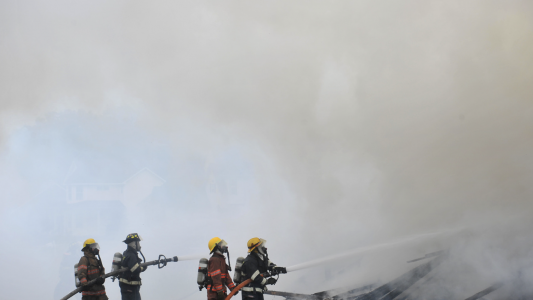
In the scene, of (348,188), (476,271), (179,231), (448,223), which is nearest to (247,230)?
(179,231)

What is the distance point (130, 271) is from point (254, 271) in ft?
7.92

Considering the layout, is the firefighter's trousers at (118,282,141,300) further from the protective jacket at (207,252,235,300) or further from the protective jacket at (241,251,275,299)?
the protective jacket at (241,251,275,299)

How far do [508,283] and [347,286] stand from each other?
2.84 meters

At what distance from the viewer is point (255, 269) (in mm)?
5004

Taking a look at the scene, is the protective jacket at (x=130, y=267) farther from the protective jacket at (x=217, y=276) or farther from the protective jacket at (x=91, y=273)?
the protective jacket at (x=217, y=276)

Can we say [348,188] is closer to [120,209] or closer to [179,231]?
[179,231]

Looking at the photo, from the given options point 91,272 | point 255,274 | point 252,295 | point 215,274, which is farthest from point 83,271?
point 255,274

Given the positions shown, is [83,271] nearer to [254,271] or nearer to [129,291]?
[129,291]

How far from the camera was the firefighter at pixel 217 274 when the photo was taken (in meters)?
4.98

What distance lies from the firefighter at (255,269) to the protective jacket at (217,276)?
0.26 metres

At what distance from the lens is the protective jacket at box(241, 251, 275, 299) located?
4.98m

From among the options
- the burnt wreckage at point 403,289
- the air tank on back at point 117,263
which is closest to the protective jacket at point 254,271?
the burnt wreckage at point 403,289

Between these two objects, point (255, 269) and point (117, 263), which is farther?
point (117, 263)

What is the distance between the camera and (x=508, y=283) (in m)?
5.28
